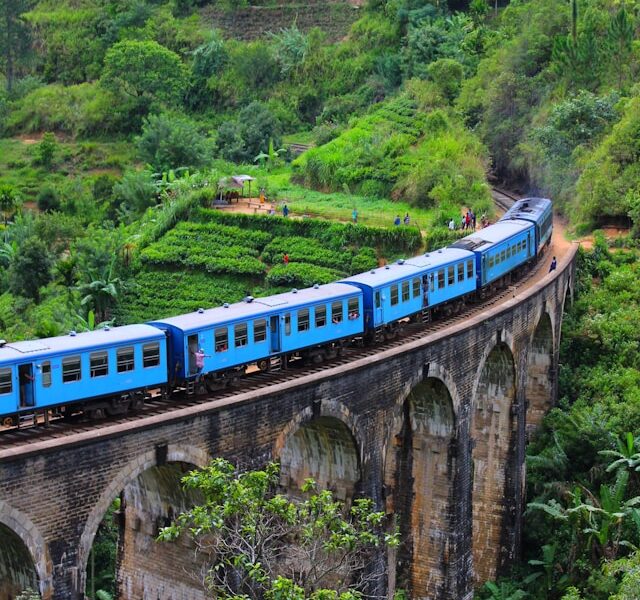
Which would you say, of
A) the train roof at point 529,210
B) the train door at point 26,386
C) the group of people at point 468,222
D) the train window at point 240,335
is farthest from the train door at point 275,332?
the group of people at point 468,222

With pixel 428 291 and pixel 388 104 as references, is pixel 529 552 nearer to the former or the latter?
pixel 428 291

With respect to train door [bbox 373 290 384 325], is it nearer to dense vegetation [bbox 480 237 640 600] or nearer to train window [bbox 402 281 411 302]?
train window [bbox 402 281 411 302]

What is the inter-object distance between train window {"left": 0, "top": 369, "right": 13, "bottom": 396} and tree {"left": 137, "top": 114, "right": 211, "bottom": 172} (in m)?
42.9

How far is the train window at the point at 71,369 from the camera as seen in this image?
74.6 feet

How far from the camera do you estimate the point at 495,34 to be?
72.9 metres

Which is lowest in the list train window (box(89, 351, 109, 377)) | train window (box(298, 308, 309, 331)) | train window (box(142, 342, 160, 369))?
train window (box(298, 308, 309, 331))

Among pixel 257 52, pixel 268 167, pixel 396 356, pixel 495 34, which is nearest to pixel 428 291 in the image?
pixel 396 356

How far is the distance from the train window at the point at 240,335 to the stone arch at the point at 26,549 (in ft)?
26.2

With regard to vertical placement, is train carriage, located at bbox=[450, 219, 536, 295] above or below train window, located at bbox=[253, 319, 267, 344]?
below

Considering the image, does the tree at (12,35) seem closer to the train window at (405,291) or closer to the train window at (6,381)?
the train window at (405,291)

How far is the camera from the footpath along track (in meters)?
22.2

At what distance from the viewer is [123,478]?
819 inches

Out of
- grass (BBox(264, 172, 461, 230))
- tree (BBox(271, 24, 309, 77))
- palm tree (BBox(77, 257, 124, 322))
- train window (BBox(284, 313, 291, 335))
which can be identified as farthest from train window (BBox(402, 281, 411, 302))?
tree (BBox(271, 24, 309, 77))

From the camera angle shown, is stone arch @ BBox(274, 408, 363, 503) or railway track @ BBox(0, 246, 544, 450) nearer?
railway track @ BBox(0, 246, 544, 450)
